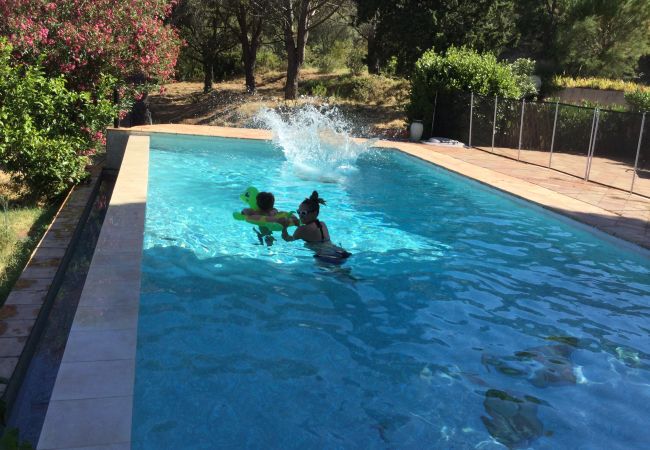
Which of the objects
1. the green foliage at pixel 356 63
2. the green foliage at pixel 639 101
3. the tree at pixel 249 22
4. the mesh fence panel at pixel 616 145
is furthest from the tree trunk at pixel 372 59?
the mesh fence panel at pixel 616 145

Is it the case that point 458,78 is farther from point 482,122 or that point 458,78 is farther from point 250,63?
point 250,63

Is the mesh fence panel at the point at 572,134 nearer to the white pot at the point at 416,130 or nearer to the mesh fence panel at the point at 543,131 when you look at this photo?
the mesh fence panel at the point at 543,131

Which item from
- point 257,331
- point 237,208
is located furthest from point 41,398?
point 237,208

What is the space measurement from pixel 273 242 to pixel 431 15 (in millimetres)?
20987

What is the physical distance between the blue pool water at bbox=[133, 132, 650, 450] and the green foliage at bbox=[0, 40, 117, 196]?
7.36 ft

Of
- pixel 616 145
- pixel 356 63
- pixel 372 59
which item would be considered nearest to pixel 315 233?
pixel 616 145

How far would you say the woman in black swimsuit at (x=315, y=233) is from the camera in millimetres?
7074

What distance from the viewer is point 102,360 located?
3.88 meters

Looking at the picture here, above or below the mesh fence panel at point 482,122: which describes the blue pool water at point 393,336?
below

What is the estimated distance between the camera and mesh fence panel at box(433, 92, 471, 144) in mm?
19766

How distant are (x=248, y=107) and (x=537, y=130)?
557 inches

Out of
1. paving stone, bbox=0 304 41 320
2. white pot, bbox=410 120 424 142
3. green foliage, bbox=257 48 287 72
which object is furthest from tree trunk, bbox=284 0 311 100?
paving stone, bbox=0 304 41 320

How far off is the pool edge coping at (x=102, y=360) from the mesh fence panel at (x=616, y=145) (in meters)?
12.7

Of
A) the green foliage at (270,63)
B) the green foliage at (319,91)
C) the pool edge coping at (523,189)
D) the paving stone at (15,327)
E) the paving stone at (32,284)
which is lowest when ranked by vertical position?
the paving stone at (15,327)
